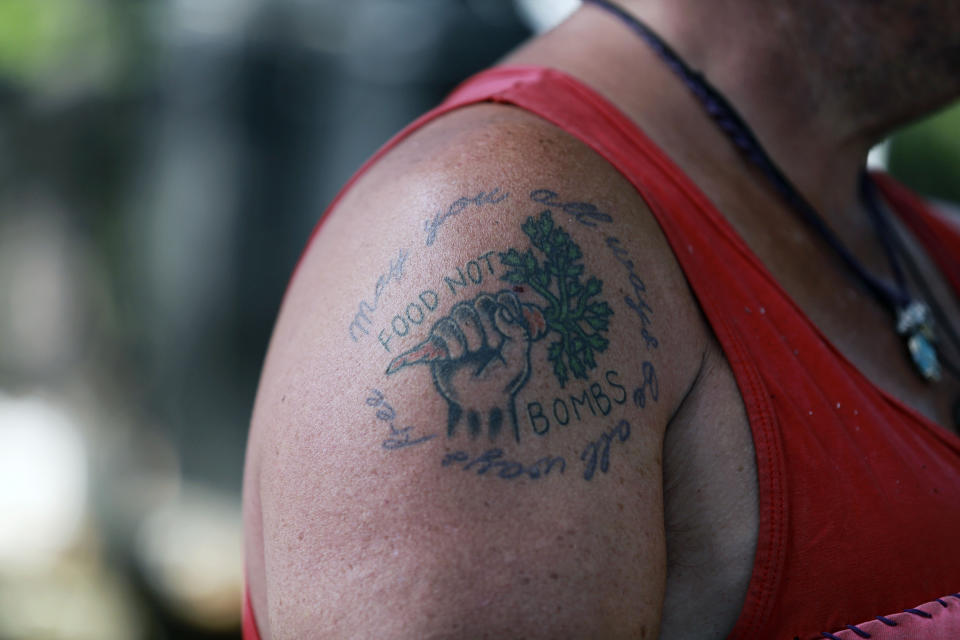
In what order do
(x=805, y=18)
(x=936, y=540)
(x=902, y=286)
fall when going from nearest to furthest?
(x=936, y=540) < (x=805, y=18) < (x=902, y=286)

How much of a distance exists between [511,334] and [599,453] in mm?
139

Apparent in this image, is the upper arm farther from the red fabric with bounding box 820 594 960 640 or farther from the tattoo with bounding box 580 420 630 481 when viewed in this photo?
the red fabric with bounding box 820 594 960 640

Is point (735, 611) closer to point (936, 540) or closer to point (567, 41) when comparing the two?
point (936, 540)

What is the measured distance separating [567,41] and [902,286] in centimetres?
80

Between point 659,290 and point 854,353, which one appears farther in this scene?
point 854,353

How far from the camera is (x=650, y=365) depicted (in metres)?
0.83

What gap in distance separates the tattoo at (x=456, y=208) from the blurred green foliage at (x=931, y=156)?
410 cm

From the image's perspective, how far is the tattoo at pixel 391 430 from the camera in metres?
0.74

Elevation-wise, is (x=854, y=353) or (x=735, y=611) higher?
(x=854, y=353)

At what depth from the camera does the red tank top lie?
0.88 meters

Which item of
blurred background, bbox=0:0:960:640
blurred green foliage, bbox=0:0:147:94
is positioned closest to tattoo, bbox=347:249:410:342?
blurred background, bbox=0:0:960:640

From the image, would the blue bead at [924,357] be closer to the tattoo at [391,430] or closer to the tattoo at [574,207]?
the tattoo at [574,207]

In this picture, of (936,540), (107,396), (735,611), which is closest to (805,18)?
(936,540)

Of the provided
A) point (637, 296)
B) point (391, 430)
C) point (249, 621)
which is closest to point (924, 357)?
point (637, 296)
